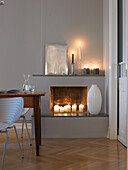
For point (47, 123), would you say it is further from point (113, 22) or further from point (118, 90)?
point (113, 22)

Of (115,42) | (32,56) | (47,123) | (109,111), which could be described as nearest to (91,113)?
(109,111)

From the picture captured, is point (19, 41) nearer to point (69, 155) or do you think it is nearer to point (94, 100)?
point (94, 100)

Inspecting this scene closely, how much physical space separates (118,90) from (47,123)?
4.40ft

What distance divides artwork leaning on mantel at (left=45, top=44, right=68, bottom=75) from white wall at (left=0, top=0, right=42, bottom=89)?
0.19 metres

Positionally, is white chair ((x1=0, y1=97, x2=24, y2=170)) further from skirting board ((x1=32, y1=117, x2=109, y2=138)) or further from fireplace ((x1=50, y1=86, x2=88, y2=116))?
fireplace ((x1=50, y1=86, x2=88, y2=116))

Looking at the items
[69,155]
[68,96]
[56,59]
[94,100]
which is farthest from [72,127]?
[56,59]

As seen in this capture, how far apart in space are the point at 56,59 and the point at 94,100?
1.27m

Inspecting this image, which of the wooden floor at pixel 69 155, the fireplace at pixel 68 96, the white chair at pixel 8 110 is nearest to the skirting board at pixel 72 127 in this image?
the wooden floor at pixel 69 155

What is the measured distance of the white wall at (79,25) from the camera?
5844mm

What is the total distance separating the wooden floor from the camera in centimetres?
317

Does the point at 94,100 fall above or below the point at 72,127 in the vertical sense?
above

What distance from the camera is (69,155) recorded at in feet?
12.0

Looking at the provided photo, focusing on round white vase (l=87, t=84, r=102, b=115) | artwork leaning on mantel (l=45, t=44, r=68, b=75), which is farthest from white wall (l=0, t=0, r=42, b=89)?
round white vase (l=87, t=84, r=102, b=115)

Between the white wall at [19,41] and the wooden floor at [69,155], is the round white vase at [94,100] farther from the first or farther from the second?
the white wall at [19,41]
